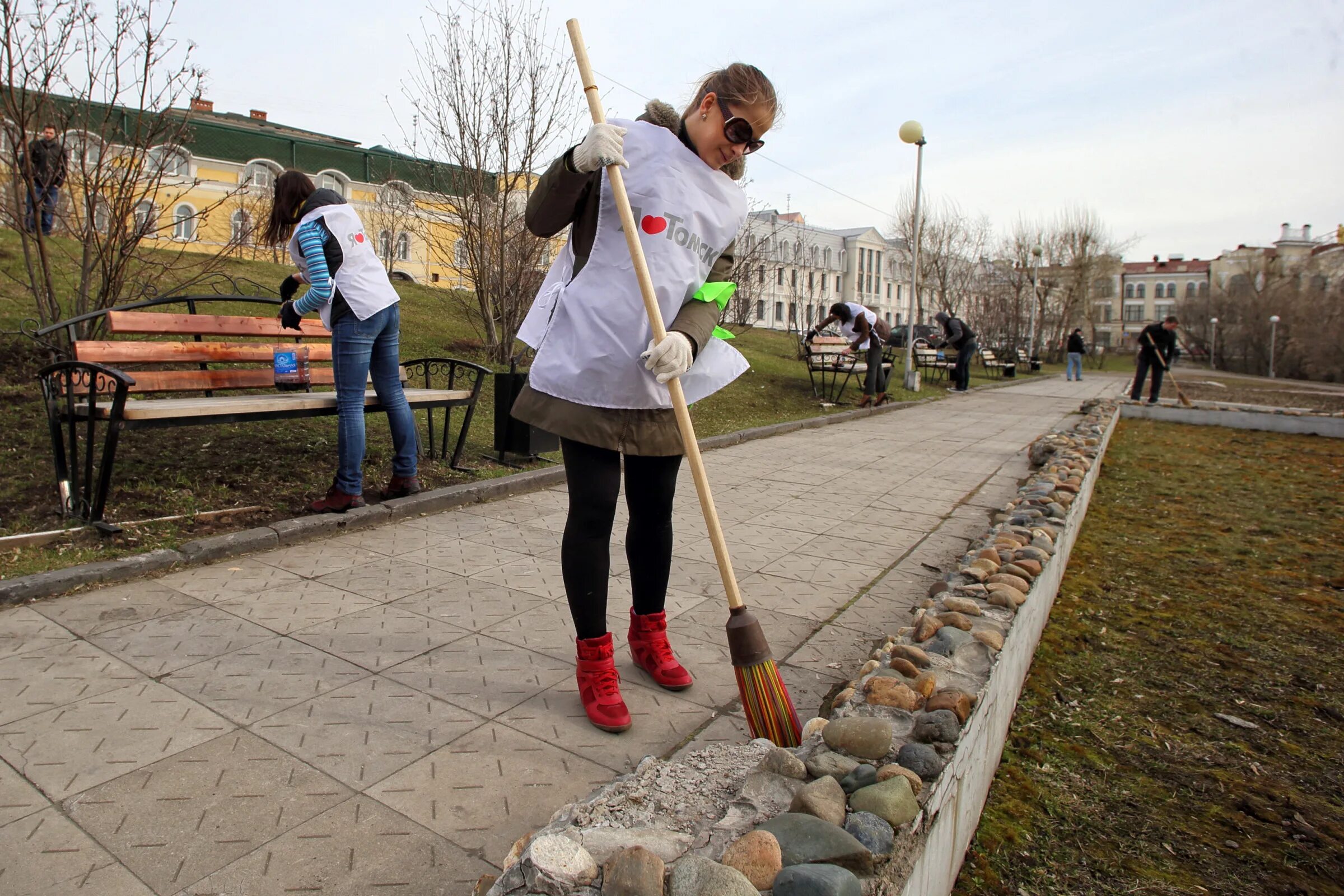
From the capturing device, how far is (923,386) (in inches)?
734

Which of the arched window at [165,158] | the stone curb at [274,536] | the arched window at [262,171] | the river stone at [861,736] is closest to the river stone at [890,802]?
the river stone at [861,736]

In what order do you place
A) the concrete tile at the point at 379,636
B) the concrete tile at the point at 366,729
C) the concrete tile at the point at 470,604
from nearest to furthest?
1. the concrete tile at the point at 366,729
2. the concrete tile at the point at 379,636
3. the concrete tile at the point at 470,604

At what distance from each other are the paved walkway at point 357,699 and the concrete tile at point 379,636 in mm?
12

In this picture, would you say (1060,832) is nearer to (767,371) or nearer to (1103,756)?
(1103,756)

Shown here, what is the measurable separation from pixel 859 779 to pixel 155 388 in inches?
162

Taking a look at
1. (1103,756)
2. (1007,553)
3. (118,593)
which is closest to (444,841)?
(1103,756)

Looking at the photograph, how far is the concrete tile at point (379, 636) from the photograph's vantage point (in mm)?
2885

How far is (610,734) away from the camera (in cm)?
243

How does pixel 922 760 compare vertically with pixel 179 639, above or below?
above

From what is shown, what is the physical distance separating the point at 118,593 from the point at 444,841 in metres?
2.27

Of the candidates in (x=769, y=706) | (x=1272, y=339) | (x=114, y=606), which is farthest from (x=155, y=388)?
(x=1272, y=339)

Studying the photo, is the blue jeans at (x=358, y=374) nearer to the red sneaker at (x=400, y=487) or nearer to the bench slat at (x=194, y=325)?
the red sneaker at (x=400, y=487)

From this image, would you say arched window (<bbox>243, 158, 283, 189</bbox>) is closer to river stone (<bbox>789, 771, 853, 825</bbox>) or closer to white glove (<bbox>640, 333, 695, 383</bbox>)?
white glove (<bbox>640, 333, 695, 383</bbox>)

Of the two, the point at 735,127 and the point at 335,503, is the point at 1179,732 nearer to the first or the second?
the point at 735,127
